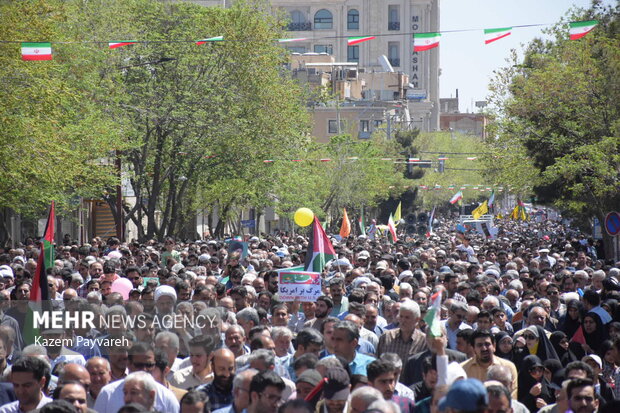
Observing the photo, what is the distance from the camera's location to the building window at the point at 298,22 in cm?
13625

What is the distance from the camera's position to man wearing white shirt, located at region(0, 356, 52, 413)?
723 cm

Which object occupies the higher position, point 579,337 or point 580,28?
point 580,28

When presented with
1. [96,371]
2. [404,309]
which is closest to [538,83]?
Answer: [404,309]

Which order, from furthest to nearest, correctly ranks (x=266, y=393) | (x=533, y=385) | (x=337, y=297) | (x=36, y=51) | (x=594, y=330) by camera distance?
(x=36, y=51) < (x=337, y=297) < (x=594, y=330) < (x=533, y=385) < (x=266, y=393)

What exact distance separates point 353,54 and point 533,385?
130 m

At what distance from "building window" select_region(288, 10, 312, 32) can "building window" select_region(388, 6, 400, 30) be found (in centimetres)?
1105

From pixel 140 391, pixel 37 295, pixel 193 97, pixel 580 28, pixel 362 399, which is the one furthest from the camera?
pixel 193 97

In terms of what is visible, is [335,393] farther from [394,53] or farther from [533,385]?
[394,53]

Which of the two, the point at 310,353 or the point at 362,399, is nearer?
the point at 362,399

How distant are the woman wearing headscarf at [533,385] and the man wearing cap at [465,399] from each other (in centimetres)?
468

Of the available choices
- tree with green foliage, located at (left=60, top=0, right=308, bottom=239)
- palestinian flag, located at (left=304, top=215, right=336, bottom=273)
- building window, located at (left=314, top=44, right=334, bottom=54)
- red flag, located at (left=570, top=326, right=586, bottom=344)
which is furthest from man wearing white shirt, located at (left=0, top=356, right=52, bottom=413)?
building window, located at (left=314, top=44, right=334, bottom=54)

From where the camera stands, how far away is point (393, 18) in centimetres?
13988

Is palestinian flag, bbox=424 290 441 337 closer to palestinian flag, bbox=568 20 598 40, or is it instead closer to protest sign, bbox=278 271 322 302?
protest sign, bbox=278 271 322 302

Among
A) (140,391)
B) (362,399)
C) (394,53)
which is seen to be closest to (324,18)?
(394,53)
